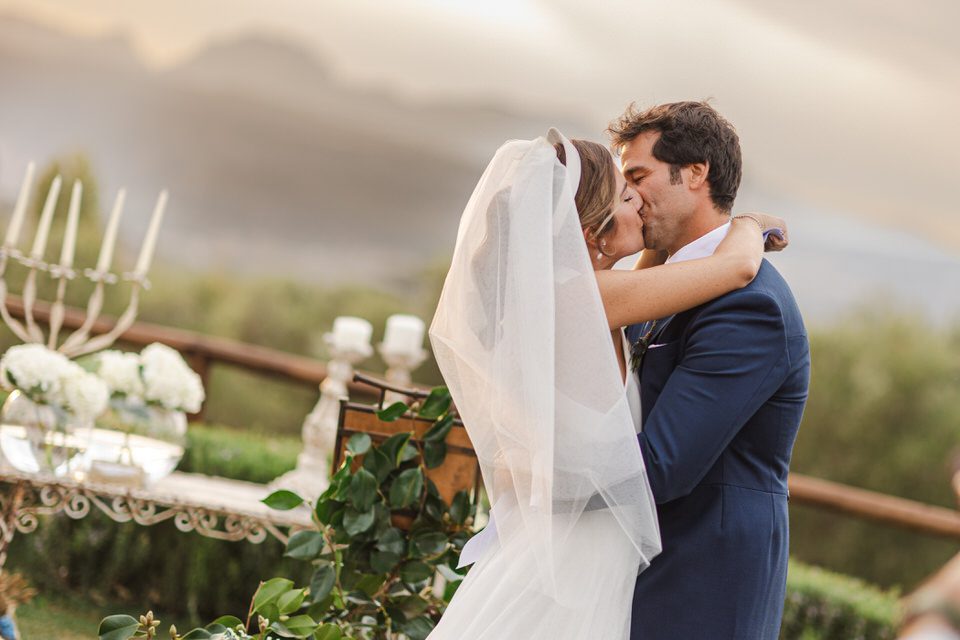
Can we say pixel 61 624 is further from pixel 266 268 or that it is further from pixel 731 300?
pixel 266 268

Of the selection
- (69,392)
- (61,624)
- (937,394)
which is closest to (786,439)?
(69,392)

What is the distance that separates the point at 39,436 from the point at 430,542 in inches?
49.1

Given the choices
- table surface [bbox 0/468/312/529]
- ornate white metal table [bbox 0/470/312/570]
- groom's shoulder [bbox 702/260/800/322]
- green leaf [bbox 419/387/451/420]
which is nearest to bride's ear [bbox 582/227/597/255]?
groom's shoulder [bbox 702/260/800/322]

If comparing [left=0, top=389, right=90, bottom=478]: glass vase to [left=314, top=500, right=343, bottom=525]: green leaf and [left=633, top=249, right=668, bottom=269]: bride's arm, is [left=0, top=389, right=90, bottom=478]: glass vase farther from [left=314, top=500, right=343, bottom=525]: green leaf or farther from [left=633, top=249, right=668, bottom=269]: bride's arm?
[left=633, top=249, right=668, bottom=269]: bride's arm

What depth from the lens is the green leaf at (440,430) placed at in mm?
2281

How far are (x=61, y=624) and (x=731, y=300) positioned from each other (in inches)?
112

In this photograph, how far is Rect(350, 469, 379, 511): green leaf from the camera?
2.20 metres

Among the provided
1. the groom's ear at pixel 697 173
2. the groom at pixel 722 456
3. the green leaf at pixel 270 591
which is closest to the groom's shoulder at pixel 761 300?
the groom at pixel 722 456

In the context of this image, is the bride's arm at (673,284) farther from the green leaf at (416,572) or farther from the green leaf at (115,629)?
the green leaf at (115,629)

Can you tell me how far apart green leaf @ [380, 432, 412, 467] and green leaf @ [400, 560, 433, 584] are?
223 mm

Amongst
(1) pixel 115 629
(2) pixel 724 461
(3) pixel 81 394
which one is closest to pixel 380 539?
(1) pixel 115 629

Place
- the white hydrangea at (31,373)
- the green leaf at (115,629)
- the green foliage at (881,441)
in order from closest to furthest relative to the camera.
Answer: the green leaf at (115,629)
the white hydrangea at (31,373)
the green foliage at (881,441)

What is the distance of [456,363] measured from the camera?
1.61 metres

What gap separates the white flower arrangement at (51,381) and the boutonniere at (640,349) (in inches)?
66.7
